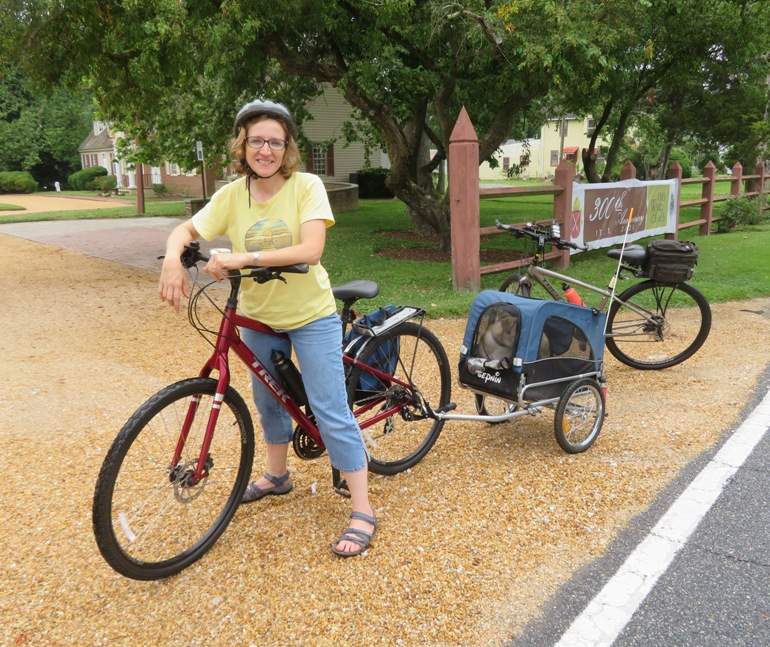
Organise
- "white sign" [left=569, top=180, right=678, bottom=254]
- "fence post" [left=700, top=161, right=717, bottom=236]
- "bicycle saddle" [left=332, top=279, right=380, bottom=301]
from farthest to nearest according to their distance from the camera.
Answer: "fence post" [left=700, top=161, right=717, bottom=236] → "white sign" [left=569, top=180, right=678, bottom=254] → "bicycle saddle" [left=332, top=279, right=380, bottom=301]

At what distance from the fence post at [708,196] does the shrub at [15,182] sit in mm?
39277

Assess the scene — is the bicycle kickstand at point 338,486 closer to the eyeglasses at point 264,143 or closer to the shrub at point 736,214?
the eyeglasses at point 264,143

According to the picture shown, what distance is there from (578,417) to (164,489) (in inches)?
99.4

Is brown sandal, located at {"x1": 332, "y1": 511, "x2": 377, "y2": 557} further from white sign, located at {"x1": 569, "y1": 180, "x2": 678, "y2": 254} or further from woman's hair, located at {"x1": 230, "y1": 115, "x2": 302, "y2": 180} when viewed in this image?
white sign, located at {"x1": 569, "y1": 180, "x2": 678, "y2": 254}

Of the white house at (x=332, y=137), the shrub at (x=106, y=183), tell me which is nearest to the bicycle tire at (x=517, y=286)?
the white house at (x=332, y=137)

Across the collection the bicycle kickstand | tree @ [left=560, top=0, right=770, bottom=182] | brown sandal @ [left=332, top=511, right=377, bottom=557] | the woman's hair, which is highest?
tree @ [left=560, top=0, right=770, bottom=182]

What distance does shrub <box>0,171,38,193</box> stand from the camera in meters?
40.6

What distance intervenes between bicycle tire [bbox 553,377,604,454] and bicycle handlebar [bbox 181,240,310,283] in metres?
2.00

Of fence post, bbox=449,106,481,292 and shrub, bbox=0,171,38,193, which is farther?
shrub, bbox=0,171,38,193

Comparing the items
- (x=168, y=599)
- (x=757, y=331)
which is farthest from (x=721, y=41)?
(x=168, y=599)

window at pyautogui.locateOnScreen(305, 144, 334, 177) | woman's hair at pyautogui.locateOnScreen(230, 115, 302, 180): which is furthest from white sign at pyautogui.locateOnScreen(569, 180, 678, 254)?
window at pyautogui.locateOnScreen(305, 144, 334, 177)

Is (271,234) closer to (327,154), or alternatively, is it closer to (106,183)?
(327,154)

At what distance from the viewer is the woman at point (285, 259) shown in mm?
2719

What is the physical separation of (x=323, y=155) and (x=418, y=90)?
19551 millimetres
